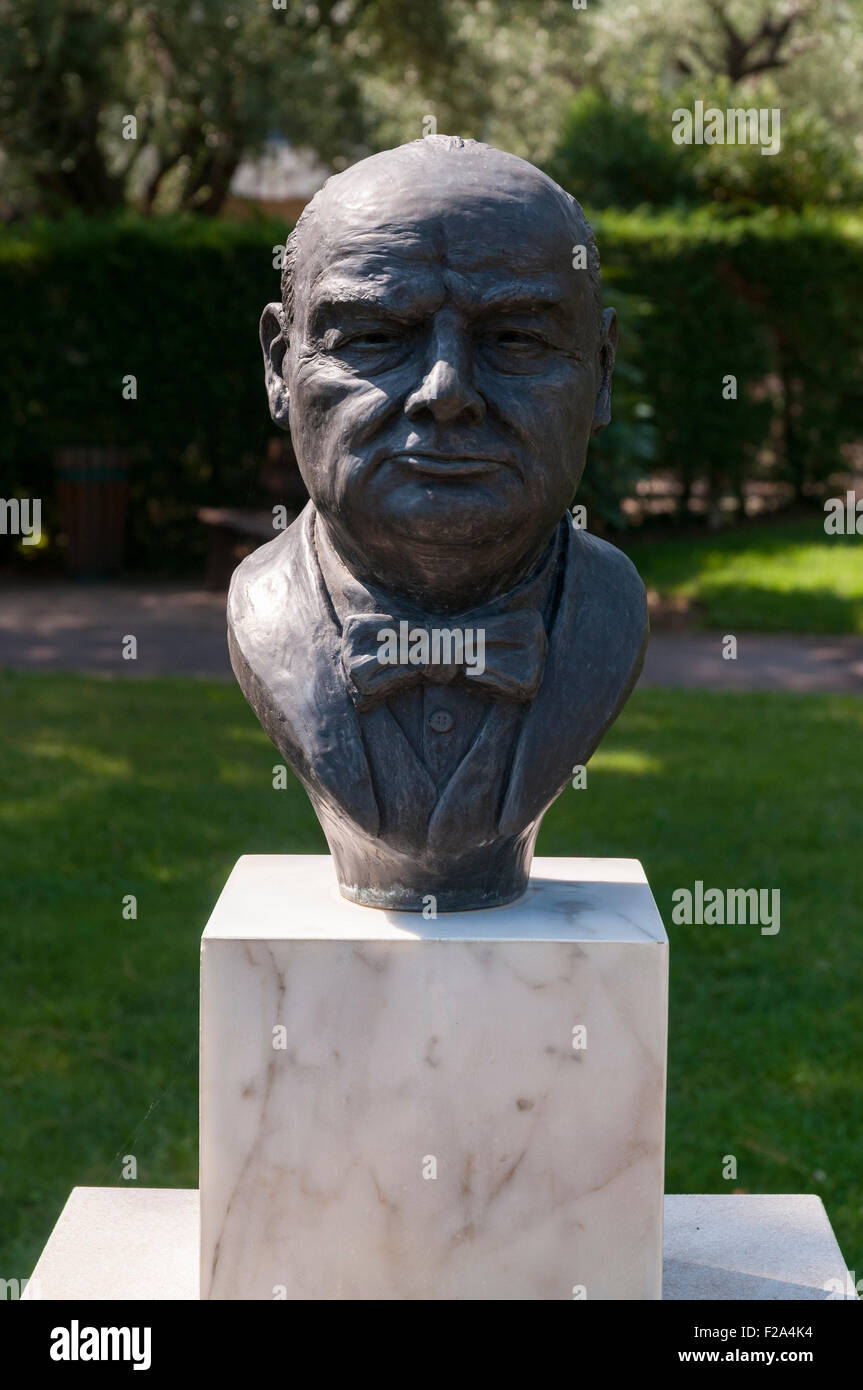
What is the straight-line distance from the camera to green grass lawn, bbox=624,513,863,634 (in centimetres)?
1009

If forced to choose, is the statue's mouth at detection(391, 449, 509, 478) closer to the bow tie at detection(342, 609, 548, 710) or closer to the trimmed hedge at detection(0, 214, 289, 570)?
the bow tie at detection(342, 609, 548, 710)

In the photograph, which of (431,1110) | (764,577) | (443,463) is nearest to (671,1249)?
(431,1110)

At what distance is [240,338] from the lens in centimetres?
1174

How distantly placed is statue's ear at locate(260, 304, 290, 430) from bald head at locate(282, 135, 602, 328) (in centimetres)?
21

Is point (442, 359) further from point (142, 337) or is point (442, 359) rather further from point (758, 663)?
point (142, 337)

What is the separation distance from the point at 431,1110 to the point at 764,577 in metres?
8.29

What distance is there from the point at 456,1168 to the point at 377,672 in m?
0.99

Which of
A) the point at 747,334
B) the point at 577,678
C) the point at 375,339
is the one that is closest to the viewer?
the point at 375,339

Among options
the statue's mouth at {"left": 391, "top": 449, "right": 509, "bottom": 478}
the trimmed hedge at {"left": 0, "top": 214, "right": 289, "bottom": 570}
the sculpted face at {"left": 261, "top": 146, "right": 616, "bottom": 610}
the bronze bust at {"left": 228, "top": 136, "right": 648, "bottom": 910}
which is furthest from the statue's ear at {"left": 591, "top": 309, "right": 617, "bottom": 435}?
the trimmed hedge at {"left": 0, "top": 214, "right": 289, "bottom": 570}

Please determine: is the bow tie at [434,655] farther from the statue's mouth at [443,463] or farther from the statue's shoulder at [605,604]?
the statue's mouth at [443,463]

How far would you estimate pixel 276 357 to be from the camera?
Result: 3.26 meters
